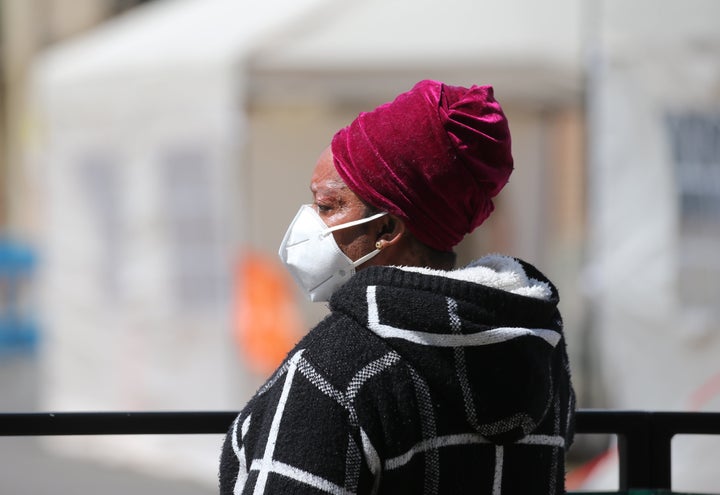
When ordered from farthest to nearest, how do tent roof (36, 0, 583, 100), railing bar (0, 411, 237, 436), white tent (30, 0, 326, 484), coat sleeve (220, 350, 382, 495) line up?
white tent (30, 0, 326, 484)
tent roof (36, 0, 583, 100)
railing bar (0, 411, 237, 436)
coat sleeve (220, 350, 382, 495)

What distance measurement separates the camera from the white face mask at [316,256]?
4.99 feet

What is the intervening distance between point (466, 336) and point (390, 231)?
0.65ft

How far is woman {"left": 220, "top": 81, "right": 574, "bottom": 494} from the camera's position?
1.29m

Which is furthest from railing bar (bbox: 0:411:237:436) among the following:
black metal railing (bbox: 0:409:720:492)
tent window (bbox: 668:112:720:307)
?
tent window (bbox: 668:112:720:307)

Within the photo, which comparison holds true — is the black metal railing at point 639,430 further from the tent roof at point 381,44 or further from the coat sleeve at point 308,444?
the tent roof at point 381,44

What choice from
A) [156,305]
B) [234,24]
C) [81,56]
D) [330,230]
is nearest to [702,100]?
[234,24]

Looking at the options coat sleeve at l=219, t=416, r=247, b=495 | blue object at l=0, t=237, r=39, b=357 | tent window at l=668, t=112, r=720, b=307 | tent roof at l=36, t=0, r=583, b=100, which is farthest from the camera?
blue object at l=0, t=237, r=39, b=357

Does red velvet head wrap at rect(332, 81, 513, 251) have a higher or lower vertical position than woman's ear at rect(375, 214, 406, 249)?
higher

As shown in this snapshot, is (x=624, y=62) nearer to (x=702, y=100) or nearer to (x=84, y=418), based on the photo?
(x=702, y=100)

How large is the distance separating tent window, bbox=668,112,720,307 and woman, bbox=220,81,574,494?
13.1 feet

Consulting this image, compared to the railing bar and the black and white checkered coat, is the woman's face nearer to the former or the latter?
the black and white checkered coat

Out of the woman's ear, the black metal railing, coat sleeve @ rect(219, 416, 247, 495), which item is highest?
the woman's ear

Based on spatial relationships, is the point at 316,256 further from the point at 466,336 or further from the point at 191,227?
the point at 191,227

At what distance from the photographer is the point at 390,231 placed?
4.79 feet
